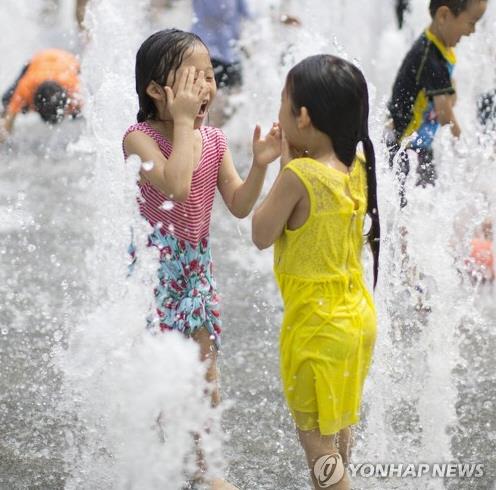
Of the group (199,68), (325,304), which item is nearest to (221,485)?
(325,304)

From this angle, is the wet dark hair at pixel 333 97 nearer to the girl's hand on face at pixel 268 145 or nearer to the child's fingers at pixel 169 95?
the girl's hand on face at pixel 268 145

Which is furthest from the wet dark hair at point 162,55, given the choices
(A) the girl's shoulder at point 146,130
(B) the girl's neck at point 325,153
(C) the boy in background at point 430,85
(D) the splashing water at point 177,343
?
(C) the boy in background at point 430,85

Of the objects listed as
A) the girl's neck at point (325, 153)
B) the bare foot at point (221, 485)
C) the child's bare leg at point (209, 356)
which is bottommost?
the bare foot at point (221, 485)

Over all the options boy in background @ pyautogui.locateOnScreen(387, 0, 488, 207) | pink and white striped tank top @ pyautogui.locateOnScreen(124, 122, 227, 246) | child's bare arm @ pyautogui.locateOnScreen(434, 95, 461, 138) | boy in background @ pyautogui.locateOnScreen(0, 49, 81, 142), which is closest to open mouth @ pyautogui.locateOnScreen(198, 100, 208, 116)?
pink and white striped tank top @ pyautogui.locateOnScreen(124, 122, 227, 246)

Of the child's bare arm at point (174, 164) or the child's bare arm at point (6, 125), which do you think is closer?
the child's bare arm at point (174, 164)

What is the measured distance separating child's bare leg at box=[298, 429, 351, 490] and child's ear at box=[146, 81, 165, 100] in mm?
997

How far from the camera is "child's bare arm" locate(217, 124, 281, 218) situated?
2707 millimetres

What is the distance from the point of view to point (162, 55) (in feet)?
9.04

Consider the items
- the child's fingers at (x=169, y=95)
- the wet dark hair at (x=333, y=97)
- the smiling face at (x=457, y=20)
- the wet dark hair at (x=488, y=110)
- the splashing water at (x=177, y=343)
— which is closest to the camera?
the wet dark hair at (x=333, y=97)

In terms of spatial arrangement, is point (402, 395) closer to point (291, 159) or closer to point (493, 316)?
point (493, 316)

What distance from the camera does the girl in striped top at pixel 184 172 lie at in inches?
107

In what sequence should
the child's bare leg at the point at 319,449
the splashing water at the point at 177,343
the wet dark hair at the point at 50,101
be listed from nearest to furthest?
the child's bare leg at the point at 319,449 < the splashing water at the point at 177,343 < the wet dark hair at the point at 50,101

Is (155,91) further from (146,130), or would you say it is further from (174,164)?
(174,164)

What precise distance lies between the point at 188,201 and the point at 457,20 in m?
2.09
